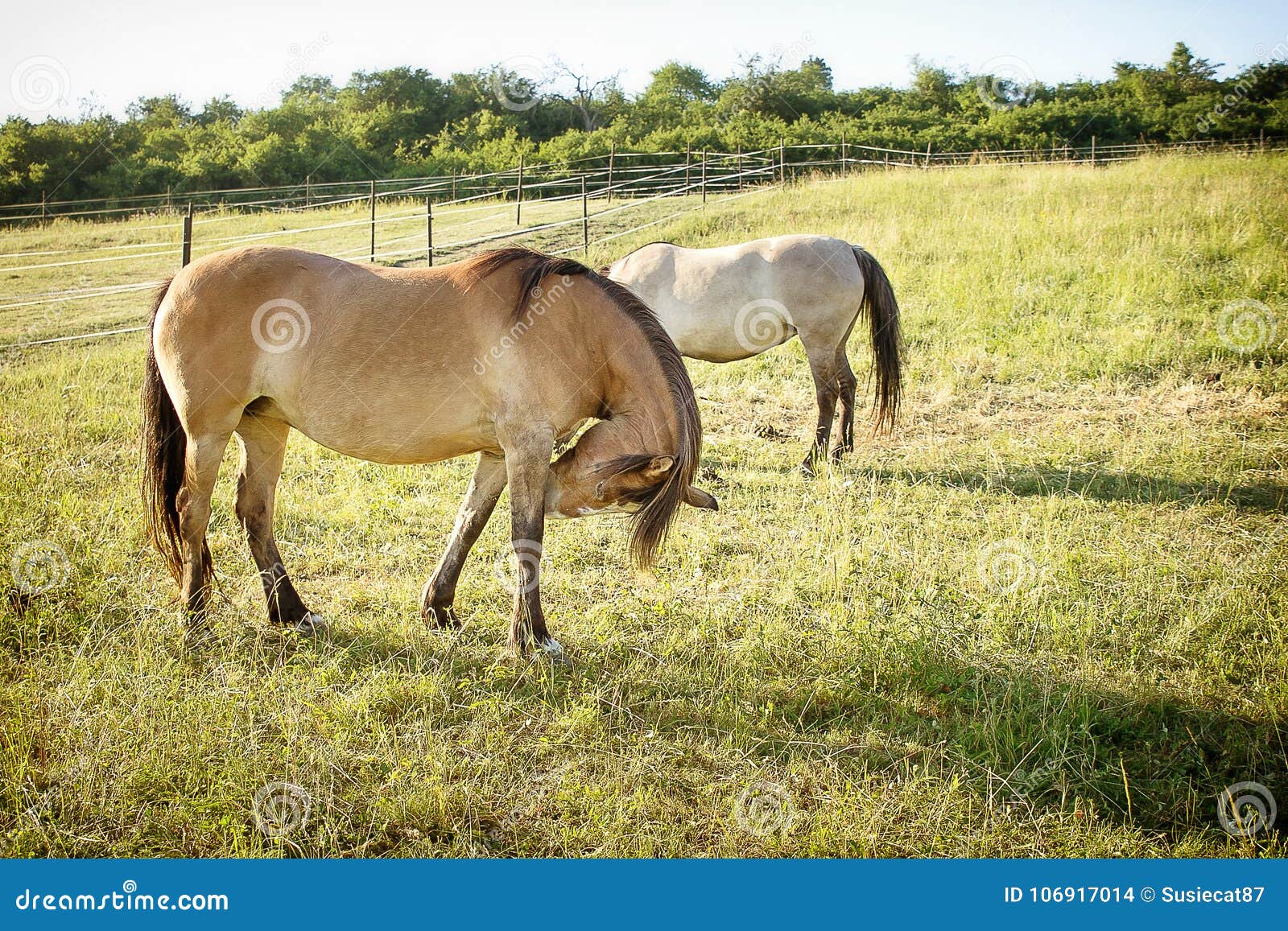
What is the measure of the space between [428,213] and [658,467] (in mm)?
14307

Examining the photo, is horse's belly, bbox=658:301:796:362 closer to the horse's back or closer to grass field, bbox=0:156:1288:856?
the horse's back

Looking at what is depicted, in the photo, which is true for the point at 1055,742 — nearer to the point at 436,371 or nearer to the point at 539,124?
the point at 436,371

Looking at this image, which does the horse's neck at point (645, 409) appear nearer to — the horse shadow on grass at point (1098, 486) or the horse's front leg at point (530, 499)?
the horse's front leg at point (530, 499)

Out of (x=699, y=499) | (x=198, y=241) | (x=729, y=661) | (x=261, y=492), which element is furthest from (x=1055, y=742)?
(x=198, y=241)

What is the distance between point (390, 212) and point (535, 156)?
932 cm

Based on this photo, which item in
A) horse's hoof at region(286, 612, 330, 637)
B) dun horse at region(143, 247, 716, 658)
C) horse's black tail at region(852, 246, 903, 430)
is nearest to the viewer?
dun horse at region(143, 247, 716, 658)

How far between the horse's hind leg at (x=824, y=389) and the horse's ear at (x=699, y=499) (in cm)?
356

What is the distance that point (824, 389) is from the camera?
7.48 meters

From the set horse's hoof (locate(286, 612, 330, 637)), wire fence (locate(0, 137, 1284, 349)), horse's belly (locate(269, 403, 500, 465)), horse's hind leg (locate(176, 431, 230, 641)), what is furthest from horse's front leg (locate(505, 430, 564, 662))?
wire fence (locate(0, 137, 1284, 349))

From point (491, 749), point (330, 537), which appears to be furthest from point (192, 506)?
point (491, 749)

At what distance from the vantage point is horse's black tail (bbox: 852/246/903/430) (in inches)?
289

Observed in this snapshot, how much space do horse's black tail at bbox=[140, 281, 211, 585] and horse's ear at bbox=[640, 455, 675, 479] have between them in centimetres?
241

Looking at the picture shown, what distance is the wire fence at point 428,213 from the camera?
633 inches

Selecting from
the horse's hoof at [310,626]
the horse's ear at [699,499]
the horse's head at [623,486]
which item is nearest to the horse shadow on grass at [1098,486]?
the horse's ear at [699,499]
